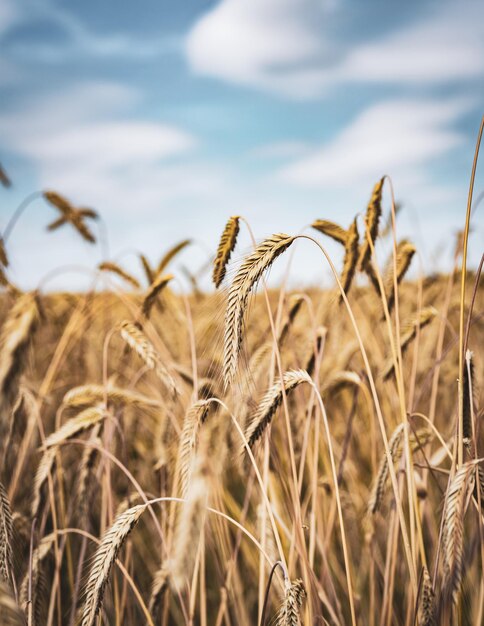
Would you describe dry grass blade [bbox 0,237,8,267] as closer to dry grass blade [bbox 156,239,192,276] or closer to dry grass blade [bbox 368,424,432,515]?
dry grass blade [bbox 156,239,192,276]

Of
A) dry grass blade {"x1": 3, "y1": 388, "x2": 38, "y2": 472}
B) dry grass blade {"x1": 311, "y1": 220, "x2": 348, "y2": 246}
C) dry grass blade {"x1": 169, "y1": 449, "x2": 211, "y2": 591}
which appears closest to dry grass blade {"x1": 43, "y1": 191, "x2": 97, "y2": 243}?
dry grass blade {"x1": 3, "y1": 388, "x2": 38, "y2": 472}

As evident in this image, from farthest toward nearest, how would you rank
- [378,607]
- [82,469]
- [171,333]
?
[171,333] < [378,607] < [82,469]

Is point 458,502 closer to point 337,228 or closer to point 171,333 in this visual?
point 337,228

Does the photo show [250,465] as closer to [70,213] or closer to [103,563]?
[103,563]

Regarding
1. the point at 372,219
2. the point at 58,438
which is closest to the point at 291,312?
the point at 372,219

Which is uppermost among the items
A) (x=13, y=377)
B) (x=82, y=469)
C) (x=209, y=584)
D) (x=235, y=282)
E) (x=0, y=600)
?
(x=235, y=282)

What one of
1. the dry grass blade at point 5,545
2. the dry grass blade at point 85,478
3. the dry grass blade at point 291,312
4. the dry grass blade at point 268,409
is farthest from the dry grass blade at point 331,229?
the dry grass blade at point 5,545

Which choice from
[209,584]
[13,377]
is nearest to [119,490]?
[209,584]

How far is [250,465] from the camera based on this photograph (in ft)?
6.70

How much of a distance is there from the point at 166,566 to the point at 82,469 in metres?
0.50

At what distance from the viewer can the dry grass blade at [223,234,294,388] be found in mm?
982

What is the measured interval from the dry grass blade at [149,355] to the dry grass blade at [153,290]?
0.22 m

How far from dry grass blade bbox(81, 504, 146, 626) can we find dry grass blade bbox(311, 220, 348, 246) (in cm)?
104

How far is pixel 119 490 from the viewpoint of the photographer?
2.64 meters
